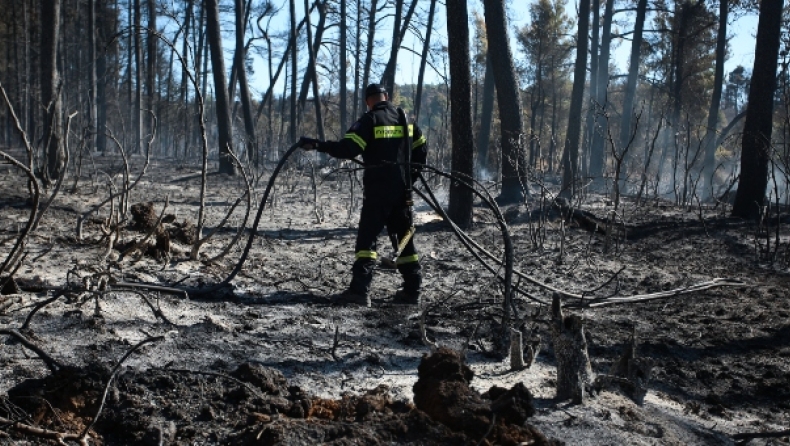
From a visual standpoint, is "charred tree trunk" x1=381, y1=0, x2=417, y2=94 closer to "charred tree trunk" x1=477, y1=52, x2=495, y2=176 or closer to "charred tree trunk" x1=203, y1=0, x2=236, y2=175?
"charred tree trunk" x1=477, y1=52, x2=495, y2=176

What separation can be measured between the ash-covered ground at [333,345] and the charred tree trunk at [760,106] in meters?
2.86

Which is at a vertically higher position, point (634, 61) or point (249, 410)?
point (634, 61)

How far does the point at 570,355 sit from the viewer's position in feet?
10.9

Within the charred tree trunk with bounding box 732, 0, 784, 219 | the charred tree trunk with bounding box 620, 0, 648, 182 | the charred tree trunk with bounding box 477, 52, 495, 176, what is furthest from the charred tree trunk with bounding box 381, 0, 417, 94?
the charred tree trunk with bounding box 732, 0, 784, 219

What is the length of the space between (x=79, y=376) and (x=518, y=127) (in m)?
9.45

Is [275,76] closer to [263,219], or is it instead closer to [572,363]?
[263,219]

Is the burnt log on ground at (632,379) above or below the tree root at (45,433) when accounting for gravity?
below

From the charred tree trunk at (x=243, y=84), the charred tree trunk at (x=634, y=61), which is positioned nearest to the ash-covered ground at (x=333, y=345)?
the charred tree trunk at (x=243, y=84)

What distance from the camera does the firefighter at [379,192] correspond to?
209 inches

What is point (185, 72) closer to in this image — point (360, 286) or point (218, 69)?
point (360, 286)

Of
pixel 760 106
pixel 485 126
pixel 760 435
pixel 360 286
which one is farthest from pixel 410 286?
pixel 485 126

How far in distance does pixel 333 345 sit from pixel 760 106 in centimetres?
931

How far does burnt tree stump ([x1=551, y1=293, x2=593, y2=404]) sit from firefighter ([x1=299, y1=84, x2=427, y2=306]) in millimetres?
2102

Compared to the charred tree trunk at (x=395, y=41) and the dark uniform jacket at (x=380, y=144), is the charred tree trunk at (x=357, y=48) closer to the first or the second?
the charred tree trunk at (x=395, y=41)
